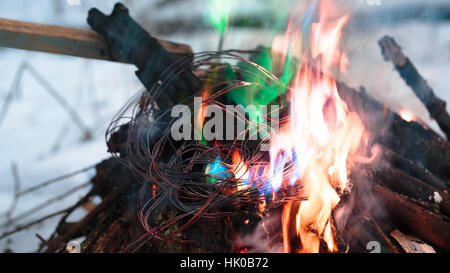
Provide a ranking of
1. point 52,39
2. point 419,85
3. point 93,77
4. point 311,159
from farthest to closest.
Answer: point 93,77 → point 419,85 → point 52,39 → point 311,159

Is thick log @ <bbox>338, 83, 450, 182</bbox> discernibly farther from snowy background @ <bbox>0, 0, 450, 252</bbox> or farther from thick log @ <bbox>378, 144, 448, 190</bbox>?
snowy background @ <bbox>0, 0, 450, 252</bbox>

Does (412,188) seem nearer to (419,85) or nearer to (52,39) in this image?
(419,85)

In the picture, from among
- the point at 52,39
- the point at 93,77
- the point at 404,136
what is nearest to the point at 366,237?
the point at 404,136

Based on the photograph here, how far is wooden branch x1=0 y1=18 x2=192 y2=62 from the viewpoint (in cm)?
201

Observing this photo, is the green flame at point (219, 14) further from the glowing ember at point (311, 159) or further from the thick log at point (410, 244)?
the thick log at point (410, 244)

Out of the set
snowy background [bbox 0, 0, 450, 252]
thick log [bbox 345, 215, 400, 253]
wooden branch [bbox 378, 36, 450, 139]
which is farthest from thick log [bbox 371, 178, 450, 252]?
snowy background [bbox 0, 0, 450, 252]

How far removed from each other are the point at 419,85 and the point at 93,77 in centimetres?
370

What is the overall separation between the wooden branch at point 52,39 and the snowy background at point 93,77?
4.19 ft

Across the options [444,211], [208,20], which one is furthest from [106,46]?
[444,211]

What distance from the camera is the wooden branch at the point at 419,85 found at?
2529 mm

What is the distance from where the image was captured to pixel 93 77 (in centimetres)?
393
